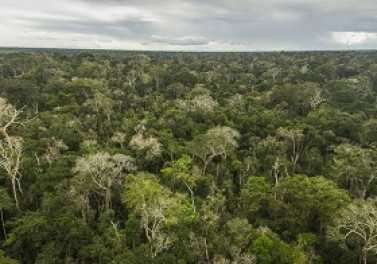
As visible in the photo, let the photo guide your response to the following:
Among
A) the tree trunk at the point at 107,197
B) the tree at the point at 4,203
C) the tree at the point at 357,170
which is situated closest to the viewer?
the tree at the point at 4,203

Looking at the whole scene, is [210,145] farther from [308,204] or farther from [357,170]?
[357,170]

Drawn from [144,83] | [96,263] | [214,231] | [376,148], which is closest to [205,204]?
[214,231]

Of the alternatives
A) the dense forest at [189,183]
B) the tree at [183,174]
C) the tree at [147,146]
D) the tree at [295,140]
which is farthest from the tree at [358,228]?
the tree at [147,146]

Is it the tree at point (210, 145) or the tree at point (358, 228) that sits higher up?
the tree at point (210, 145)

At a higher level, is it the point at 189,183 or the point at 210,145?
the point at 210,145

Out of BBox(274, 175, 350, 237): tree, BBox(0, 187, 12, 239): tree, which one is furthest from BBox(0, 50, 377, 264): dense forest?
BBox(0, 187, 12, 239): tree

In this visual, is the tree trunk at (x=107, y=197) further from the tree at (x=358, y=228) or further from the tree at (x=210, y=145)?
the tree at (x=358, y=228)

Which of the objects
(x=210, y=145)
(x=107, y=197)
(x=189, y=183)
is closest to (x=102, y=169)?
(x=107, y=197)
